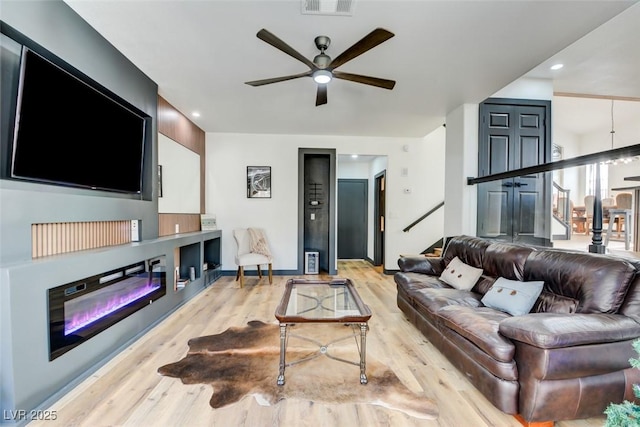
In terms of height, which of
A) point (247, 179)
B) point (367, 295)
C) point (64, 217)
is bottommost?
point (367, 295)

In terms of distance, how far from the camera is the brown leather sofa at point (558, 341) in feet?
4.98

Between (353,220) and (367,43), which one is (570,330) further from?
(353,220)

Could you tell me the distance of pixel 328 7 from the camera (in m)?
2.04

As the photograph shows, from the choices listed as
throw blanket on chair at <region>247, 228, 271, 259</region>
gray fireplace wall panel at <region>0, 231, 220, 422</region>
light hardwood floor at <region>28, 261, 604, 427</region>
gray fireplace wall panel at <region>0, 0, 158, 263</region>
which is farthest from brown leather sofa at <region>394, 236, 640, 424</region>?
throw blanket on chair at <region>247, 228, 271, 259</region>

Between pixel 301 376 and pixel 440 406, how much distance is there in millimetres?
940

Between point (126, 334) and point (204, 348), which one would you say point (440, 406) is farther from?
point (126, 334)

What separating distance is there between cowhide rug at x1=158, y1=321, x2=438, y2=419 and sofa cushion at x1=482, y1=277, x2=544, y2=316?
3.10 ft

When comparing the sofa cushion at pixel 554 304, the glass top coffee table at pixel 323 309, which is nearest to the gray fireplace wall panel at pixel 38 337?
the glass top coffee table at pixel 323 309

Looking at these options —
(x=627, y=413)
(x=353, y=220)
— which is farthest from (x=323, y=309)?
(x=353, y=220)

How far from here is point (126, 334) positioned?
8.27 feet

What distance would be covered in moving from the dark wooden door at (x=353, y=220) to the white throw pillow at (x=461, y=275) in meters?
4.17

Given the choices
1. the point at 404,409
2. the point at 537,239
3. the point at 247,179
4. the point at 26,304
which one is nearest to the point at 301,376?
the point at 404,409

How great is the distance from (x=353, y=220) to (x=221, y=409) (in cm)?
586

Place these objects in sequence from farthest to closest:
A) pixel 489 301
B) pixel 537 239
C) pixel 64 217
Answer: pixel 537 239 < pixel 489 301 < pixel 64 217
